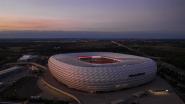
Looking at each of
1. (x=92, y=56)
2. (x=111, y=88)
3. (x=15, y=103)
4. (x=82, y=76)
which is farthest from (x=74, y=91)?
(x=92, y=56)

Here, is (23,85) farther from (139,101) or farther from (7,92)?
(139,101)

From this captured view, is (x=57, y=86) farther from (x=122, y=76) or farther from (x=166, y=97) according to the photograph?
(x=166, y=97)

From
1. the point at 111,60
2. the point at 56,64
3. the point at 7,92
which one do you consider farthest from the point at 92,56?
the point at 7,92

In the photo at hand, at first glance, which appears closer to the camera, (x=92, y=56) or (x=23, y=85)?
(x=23, y=85)

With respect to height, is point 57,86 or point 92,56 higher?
point 92,56

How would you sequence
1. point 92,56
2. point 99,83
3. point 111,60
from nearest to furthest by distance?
point 99,83, point 111,60, point 92,56

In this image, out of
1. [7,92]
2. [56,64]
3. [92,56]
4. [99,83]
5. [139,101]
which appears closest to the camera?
[139,101]

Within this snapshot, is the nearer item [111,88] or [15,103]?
[15,103]

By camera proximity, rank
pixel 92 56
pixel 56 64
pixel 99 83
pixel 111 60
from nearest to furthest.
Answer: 1. pixel 99 83
2. pixel 56 64
3. pixel 111 60
4. pixel 92 56

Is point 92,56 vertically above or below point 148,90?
above
